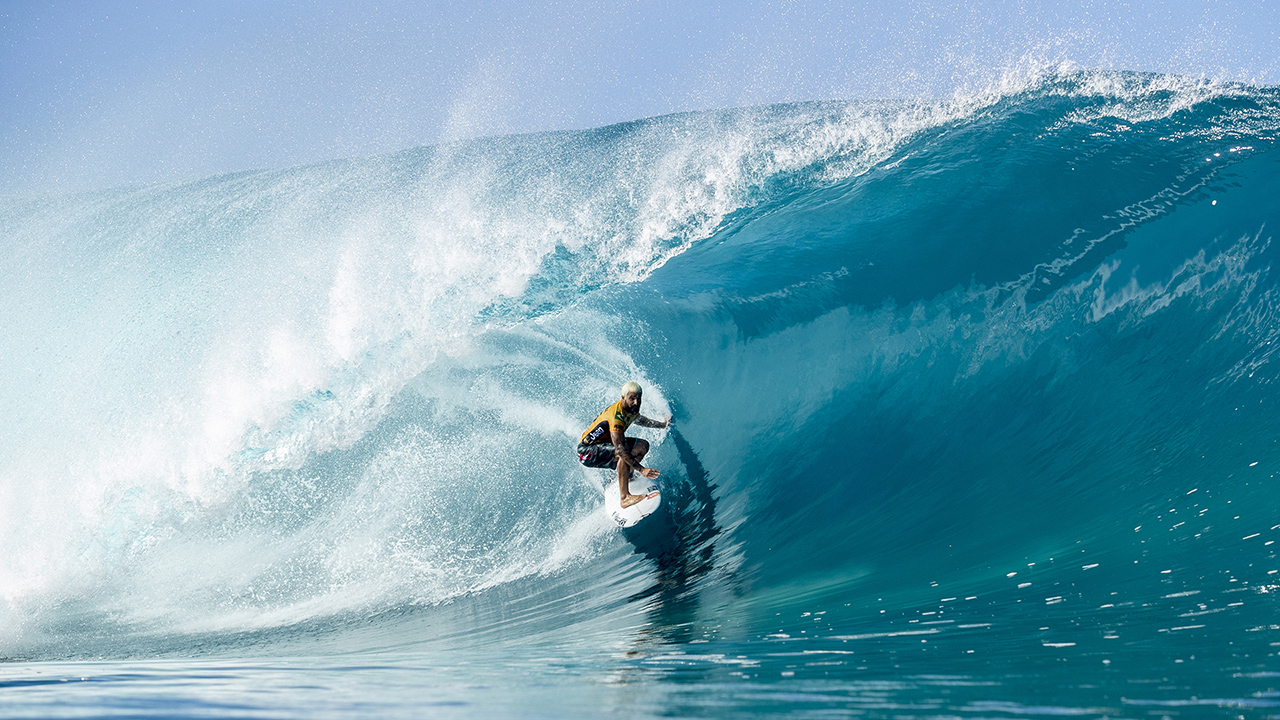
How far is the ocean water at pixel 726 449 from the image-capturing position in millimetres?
3416

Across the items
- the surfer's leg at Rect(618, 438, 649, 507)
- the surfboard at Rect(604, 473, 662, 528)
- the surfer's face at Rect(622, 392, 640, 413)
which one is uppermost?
the surfer's face at Rect(622, 392, 640, 413)

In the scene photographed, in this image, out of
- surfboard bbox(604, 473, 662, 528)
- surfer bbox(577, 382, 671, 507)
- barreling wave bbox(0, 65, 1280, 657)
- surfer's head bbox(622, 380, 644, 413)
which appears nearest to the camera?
surfer's head bbox(622, 380, 644, 413)

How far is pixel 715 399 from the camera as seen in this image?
736 centimetres

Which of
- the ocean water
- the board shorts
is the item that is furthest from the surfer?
the ocean water

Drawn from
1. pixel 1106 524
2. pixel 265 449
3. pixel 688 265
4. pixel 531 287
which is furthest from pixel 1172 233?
pixel 265 449

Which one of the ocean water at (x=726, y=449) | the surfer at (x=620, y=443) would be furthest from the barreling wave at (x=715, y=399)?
the surfer at (x=620, y=443)

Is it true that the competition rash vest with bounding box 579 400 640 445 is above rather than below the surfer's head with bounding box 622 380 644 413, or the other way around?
below

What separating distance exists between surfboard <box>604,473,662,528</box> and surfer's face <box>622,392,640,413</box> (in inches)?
35.7

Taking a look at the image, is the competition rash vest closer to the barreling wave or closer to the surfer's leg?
the surfer's leg

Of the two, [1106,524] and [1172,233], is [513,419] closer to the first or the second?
[1106,524]

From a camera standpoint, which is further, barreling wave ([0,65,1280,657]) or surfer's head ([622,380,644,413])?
barreling wave ([0,65,1280,657])

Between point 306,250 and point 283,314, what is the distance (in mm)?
3270

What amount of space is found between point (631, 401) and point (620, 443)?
0.37 metres

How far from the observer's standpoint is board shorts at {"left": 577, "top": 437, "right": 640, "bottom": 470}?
5.54m
